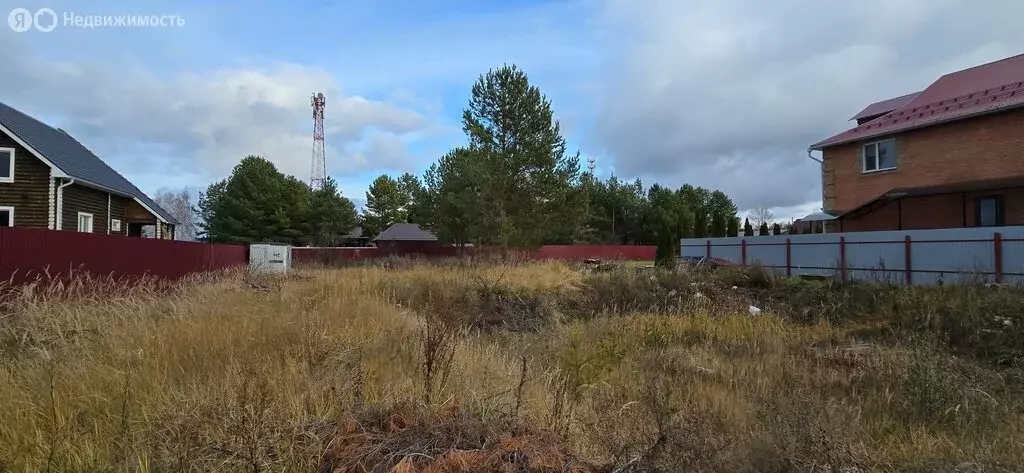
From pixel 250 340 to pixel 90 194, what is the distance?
20900 mm

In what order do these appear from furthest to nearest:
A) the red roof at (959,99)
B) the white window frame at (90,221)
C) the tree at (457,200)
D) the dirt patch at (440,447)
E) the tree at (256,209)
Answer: the tree at (256,209), the tree at (457,200), the white window frame at (90,221), the red roof at (959,99), the dirt patch at (440,447)

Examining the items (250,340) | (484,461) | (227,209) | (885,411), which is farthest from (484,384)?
(227,209)

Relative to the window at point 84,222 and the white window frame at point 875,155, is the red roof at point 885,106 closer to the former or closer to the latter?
the white window frame at point 875,155

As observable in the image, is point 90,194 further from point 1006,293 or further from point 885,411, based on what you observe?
point 1006,293

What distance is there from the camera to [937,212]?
19812mm

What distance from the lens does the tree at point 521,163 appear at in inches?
1071

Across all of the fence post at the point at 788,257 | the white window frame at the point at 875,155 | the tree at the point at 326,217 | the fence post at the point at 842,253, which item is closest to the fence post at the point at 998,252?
the fence post at the point at 842,253

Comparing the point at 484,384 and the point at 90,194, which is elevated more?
the point at 90,194

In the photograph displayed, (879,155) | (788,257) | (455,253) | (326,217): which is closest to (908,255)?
(788,257)

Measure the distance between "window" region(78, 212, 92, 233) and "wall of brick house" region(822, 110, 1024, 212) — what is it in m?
27.7

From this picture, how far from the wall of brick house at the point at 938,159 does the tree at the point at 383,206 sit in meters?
56.1

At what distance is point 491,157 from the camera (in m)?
26.6

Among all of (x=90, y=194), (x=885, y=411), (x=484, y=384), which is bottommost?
(x=885, y=411)

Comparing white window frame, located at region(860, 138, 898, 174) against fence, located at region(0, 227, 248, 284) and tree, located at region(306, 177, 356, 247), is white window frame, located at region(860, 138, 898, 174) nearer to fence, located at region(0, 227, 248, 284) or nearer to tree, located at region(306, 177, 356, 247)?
fence, located at region(0, 227, 248, 284)
